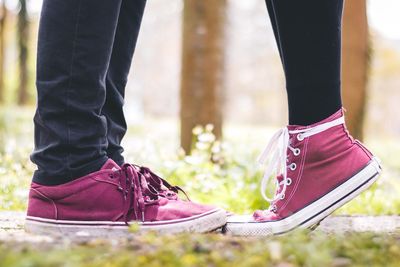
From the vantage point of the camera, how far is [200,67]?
Answer: 172 inches

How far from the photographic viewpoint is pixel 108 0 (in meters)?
1.45

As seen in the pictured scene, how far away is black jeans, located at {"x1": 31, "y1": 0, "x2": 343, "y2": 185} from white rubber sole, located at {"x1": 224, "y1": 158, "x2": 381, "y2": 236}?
0.20 meters

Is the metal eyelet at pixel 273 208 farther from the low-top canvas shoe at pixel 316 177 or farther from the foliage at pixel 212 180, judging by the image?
the foliage at pixel 212 180

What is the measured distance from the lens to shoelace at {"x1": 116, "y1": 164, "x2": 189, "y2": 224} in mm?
1522

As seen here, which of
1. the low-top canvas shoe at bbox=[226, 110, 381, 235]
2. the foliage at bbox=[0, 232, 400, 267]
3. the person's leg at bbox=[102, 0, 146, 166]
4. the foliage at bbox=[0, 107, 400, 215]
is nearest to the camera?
the foliage at bbox=[0, 232, 400, 267]

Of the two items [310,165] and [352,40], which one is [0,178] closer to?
[310,165]

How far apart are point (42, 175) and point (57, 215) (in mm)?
117

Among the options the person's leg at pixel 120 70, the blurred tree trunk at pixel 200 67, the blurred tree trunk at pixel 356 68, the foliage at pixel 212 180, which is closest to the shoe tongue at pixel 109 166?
the person's leg at pixel 120 70

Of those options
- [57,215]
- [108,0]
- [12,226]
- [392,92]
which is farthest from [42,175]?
[392,92]

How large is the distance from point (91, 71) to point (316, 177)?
0.68 m

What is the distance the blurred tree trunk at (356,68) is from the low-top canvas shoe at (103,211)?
121 inches

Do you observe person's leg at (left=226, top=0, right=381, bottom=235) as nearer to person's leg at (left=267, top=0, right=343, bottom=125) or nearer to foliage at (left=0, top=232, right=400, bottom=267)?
person's leg at (left=267, top=0, right=343, bottom=125)

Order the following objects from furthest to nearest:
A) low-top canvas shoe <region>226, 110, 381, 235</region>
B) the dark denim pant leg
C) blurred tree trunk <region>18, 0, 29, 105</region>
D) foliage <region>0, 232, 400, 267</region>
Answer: blurred tree trunk <region>18, 0, 29, 105</region>
low-top canvas shoe <region>226, 110, 381, 235</region>
the dark denim pant leg
foliage <region>0, 232, 400, 267</region>

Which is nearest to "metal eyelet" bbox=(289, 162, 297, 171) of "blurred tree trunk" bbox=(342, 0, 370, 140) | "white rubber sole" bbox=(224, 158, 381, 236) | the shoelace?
"white rubber sole" bbox=(224, 158, 381, 236)
